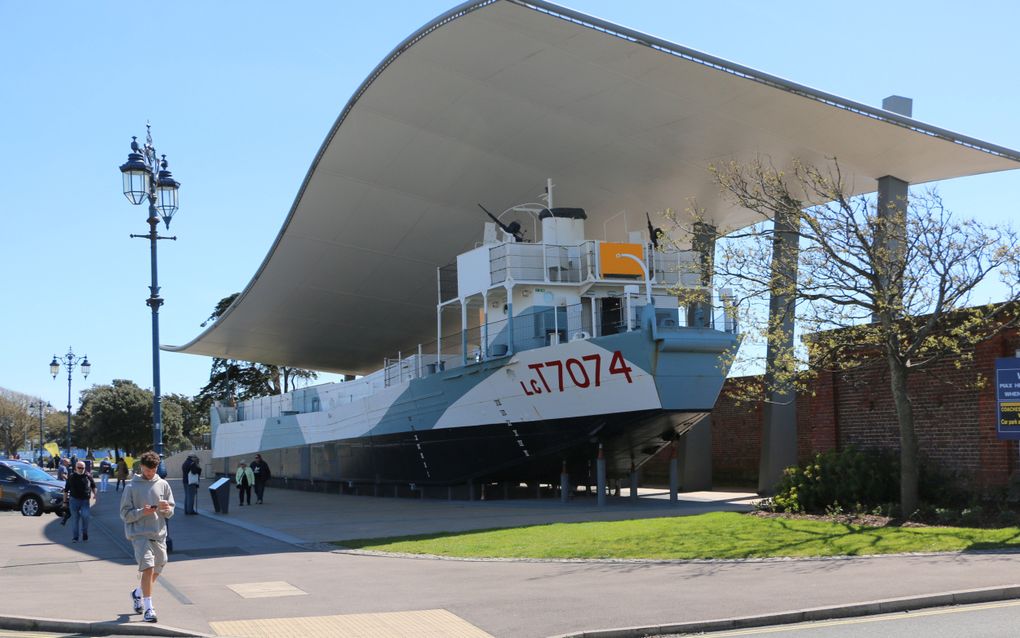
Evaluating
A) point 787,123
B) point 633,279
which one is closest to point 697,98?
point 787,123

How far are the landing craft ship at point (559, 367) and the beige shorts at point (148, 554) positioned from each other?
41.6ft

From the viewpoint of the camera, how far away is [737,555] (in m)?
13.8

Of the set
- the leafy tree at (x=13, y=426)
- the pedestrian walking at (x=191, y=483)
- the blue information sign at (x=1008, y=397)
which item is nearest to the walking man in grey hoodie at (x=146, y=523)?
the blue information sign at (x=1008, y=397)

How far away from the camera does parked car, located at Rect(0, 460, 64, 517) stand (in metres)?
28.3

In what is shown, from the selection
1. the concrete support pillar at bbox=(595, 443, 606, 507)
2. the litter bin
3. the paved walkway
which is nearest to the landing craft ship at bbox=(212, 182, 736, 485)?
the concrete support pillar at bbox=(595, 443, 606, 507)

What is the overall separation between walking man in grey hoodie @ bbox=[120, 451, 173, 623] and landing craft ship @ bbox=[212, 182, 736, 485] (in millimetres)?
12527

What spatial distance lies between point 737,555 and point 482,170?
19.8 metres

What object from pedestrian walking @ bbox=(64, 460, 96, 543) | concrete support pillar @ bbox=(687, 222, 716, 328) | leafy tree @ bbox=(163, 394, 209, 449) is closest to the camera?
pedestrian walking @ bbox=(64, 460, 96, 543)

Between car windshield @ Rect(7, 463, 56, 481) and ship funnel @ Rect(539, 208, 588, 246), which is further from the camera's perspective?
car windshield @ Rect(7, 463, 56, 481)

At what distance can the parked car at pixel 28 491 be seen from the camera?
28.3 meters

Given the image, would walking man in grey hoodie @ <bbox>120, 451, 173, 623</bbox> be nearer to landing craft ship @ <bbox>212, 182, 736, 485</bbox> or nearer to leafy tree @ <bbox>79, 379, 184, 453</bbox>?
landing craft ship @ <bbox>212, 182, 736, 485</bbox>

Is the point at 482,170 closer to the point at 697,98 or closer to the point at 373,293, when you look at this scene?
the point at 697,98

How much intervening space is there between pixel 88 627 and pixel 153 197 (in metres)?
10.1

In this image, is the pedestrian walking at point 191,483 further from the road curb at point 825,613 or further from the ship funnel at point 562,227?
the road curb at point 825,613
